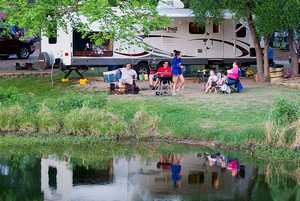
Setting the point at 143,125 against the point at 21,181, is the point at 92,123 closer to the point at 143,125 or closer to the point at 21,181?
the point at 143,125

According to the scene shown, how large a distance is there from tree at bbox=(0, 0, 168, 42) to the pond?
20.9 ft

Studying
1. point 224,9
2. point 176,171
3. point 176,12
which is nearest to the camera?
point 176,171

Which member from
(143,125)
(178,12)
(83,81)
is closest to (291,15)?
(178,12)

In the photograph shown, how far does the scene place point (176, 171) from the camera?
16016mm

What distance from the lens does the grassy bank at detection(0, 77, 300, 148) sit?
19078 mm

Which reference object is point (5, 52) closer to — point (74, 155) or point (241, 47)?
point (241, 47)

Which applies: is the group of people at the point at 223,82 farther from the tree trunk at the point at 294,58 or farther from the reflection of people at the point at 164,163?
the reflection of people at the point at 164,163

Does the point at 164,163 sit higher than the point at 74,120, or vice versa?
the point at 74,120

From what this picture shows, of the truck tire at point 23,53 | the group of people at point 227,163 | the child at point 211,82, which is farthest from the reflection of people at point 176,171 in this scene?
the truck tire at point 23,53

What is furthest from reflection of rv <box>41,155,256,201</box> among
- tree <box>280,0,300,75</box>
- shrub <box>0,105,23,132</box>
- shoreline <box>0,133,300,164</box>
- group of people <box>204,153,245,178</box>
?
tree <box>280,0,300,75</box>

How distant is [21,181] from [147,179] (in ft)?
7.87

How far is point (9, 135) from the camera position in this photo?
19391mm

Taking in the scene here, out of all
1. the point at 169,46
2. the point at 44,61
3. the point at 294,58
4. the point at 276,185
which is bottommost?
the point at 276,185

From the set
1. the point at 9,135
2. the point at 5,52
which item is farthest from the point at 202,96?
the point at 5,52
